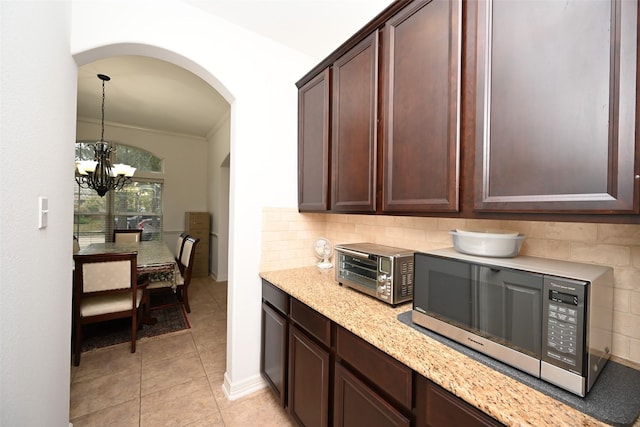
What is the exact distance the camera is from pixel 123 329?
9.52 feet

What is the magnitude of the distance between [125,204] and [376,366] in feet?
18.7

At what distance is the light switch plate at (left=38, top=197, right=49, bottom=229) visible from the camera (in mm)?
1025

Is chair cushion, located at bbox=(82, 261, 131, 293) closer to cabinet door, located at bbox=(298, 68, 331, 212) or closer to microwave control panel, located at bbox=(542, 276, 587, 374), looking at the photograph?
cabinet door, located at bbox=(298, 68, 331, 212)

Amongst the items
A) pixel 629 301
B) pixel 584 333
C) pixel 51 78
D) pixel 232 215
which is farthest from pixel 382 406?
pixel 51 78

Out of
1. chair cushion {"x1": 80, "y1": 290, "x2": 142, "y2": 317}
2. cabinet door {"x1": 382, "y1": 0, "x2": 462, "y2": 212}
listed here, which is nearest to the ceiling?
cabinet door {"x1": 382, "y1": 0, "x2": 462, "y2": 212}

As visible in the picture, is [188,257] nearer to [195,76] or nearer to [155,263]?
[155,263]

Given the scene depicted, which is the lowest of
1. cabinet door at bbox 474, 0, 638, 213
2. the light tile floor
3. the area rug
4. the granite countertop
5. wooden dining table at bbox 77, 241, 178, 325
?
the light tile floor

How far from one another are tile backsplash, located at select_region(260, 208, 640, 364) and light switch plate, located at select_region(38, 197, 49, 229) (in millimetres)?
1168

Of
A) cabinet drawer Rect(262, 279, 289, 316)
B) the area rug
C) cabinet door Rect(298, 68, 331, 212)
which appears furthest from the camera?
the area rug

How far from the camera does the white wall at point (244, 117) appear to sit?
168 centimetres

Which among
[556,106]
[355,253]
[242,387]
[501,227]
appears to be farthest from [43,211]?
[501,227]

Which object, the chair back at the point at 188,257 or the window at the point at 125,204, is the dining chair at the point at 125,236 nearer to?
the window at the point at 125,204

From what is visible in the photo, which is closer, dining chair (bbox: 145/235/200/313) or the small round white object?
the small round white object

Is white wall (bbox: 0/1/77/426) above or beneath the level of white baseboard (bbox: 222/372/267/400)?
above
